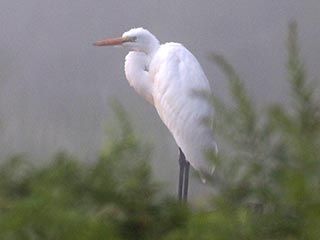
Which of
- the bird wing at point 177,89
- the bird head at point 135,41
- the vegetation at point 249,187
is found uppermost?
the vegetation at point 249,187

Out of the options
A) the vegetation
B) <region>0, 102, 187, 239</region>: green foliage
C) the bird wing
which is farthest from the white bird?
the vegetation

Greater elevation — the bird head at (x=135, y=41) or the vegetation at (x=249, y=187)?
the vegetation at (x=249, y=187)

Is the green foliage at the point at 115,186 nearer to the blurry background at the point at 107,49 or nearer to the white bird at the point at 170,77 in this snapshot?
the white bird at the point at 170,77

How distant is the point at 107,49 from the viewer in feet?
14.0

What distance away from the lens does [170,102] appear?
3.73m

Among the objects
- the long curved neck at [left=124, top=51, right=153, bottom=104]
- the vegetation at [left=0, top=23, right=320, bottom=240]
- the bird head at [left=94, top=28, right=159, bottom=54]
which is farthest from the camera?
the long curved neck at [left=124, top=51, right=153, bottom=104]

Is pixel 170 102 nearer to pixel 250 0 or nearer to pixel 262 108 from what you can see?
pixel 250 0

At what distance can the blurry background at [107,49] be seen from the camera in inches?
159

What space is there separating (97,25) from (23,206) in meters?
3.58

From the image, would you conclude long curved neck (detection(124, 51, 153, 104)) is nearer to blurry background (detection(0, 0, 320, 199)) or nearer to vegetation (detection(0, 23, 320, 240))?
blurry background (detection(0, 0, 320, 199))

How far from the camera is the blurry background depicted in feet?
13.2

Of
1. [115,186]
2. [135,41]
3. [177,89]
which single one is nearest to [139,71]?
[135,41]

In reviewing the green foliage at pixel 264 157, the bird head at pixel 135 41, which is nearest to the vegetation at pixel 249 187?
the green foliage at pixel 264 157

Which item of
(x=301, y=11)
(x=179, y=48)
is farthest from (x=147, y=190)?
(x=301, y=11)
